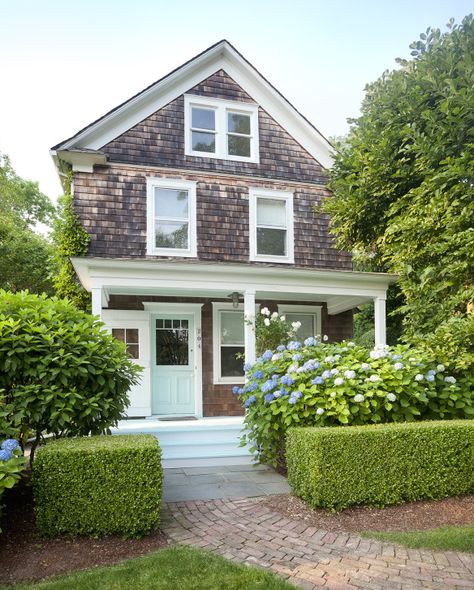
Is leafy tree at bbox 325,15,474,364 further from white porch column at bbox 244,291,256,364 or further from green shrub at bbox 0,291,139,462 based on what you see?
green shrub at bbox 0,291,139,462

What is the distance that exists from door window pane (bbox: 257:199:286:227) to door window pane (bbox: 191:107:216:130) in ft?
7.00

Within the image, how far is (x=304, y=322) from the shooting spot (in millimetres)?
11773

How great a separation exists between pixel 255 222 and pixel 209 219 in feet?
3.63

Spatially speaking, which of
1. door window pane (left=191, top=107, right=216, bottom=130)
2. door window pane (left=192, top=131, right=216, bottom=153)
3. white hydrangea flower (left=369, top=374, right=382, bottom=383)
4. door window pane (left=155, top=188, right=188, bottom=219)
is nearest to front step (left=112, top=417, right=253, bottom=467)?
white hydrangea flower (left=369, top=374, right=382, bottom=383)

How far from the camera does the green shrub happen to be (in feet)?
15.1

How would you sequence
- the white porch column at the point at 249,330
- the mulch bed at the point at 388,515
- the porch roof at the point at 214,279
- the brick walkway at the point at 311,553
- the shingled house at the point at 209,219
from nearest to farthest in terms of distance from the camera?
the brick walkway at the point at 311,553, the mulch bed at the point at 388,515, the porch roof at the point at 214,279, the white porch column at the point at 249,330, the shingled house at the point at 209,219

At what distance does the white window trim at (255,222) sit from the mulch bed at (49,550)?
291 inches

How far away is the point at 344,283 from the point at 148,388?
4.72 m

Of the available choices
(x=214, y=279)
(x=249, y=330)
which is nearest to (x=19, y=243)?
(x=214, y=279)

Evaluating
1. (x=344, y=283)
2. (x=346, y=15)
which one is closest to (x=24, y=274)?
(x=344, y=283)

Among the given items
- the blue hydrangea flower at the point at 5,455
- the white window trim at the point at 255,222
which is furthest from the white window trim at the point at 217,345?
the blue hydrangea flower at the point at 5,455

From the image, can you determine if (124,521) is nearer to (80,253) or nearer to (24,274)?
(80,253)

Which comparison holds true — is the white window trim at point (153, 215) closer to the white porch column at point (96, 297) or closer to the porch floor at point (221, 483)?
the white porch column at point (96, 297)

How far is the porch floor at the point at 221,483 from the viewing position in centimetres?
564
